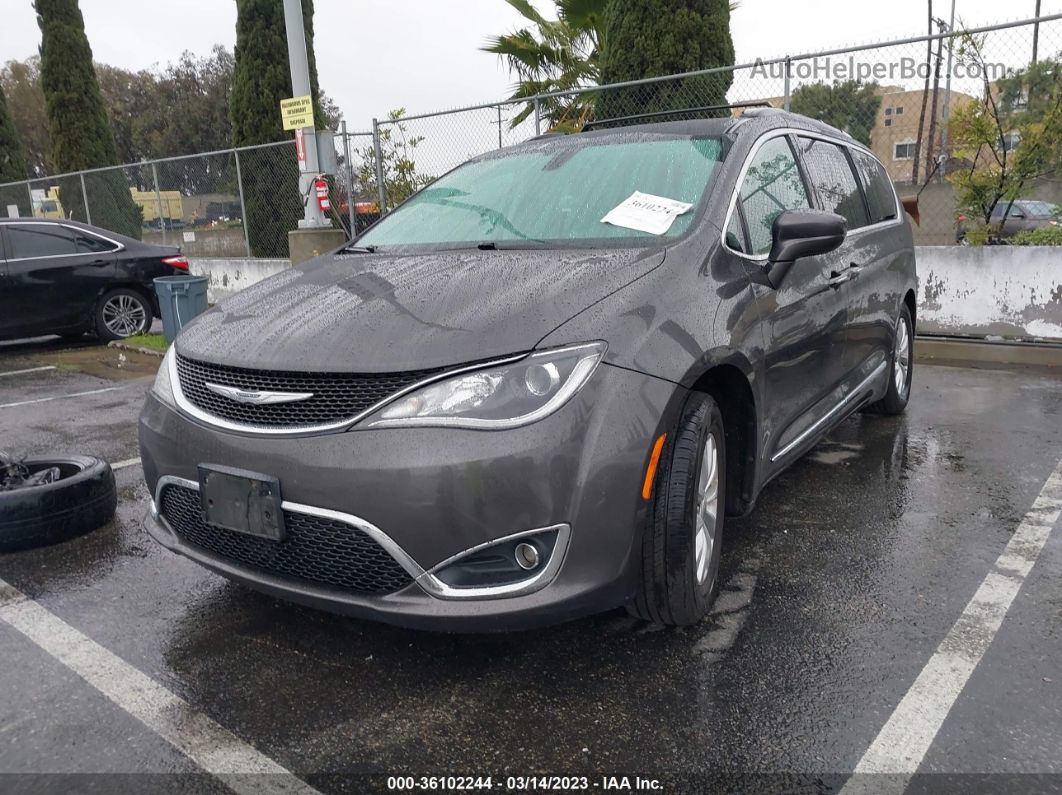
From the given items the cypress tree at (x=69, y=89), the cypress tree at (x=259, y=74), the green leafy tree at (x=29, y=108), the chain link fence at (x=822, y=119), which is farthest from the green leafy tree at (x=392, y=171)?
the green leafy tree at (x=29, y=108)

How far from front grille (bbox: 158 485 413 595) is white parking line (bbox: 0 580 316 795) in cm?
44

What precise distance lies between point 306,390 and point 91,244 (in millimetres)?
8339

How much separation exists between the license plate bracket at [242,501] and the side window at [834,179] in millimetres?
2813

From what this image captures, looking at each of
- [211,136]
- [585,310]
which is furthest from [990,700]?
[211,136]

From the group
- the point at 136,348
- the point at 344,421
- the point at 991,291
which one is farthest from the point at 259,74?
the point at 344,421

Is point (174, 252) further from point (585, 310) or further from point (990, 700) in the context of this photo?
point (990, 700)

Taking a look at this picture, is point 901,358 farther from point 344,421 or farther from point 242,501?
point 242,501

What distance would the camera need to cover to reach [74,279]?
361 inches

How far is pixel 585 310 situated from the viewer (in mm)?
2371

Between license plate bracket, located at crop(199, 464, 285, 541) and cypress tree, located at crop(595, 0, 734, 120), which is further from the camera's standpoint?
cypress tree, located at crop(595, 0, 734, 120)

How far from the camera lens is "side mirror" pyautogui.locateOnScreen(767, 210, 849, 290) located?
3027 mm

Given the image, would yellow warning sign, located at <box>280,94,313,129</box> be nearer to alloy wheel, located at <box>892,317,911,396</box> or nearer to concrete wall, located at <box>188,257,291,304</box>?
concrete wall, located at <box>188,257,291,304</box>

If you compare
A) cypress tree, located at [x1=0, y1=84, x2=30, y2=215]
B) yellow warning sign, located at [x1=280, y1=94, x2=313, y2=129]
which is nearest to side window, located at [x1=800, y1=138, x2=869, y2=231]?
yellow warning sign, located at [x1=280, y1=94, x2=313, y2=129]

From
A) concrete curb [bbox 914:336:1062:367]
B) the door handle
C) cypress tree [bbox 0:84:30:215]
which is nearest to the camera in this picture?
the door handle
